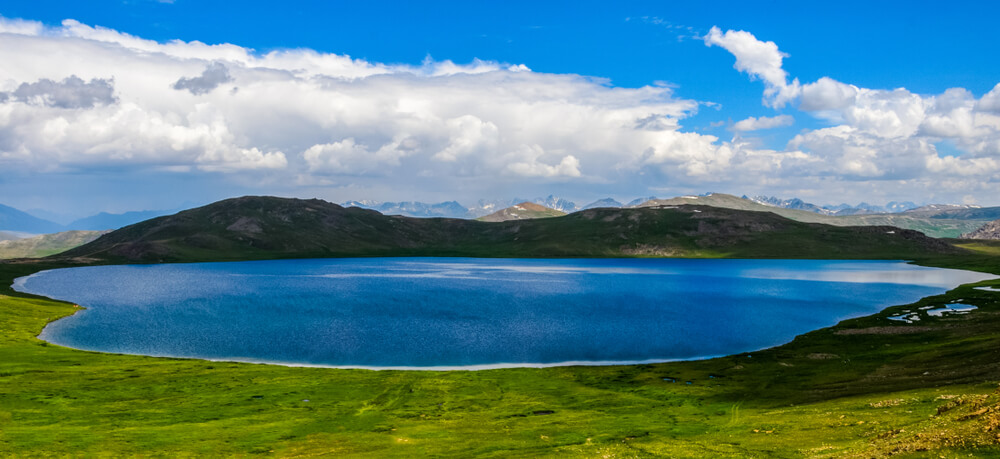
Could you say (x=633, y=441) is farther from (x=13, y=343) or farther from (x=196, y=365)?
(x=13, y=343)

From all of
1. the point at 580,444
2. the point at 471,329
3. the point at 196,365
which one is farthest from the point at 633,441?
the point at 471,329

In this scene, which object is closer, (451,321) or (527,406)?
(527,406)

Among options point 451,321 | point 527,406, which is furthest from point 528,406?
point 451,321

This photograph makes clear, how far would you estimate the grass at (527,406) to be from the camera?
37812mm

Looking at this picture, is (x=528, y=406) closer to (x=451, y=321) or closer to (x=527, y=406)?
(x=527, y=406)

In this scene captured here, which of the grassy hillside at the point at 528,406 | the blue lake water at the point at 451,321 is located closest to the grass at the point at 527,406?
the grassy hillside at the point at 528,406

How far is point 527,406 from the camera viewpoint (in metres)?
57.8

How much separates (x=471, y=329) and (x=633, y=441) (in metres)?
69.5

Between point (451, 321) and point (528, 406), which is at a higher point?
point (451, 321)

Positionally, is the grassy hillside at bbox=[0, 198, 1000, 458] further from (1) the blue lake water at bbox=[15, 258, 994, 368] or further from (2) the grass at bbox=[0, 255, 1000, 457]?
(1) the blue lake water at bbox=[15, 258, 994, 368]

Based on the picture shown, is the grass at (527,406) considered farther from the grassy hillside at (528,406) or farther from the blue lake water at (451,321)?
the blue lake water at (451,321)

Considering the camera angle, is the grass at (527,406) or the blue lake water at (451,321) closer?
the grass at (527,406)

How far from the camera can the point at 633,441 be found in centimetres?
4156

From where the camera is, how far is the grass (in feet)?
124
